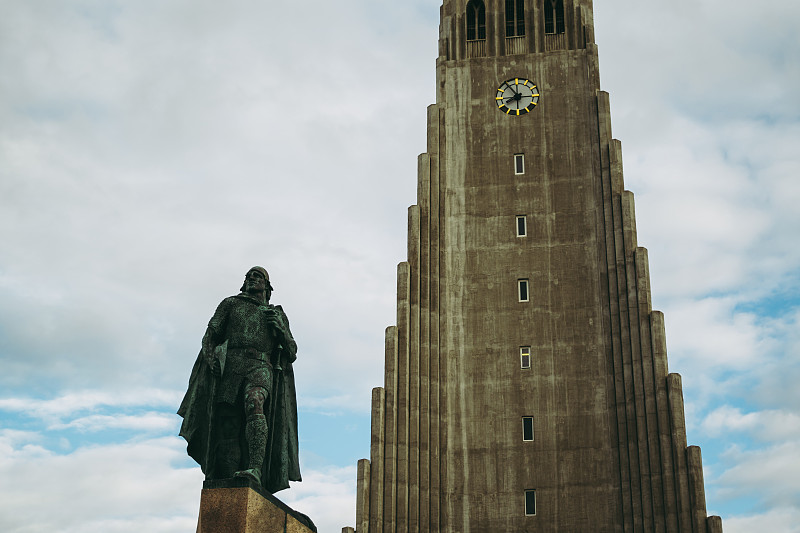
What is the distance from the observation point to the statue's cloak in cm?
1373

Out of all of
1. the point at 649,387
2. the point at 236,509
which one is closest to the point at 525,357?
the point at 649,387

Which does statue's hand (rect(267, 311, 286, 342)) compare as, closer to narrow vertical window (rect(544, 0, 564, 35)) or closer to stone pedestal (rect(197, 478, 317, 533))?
stone pedestal (rect(197, 478, 317, 533))

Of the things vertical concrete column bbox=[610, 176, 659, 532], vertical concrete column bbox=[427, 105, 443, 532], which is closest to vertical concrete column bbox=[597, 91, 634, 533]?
vertical concrete column bbox=[610, 176, 659, 532]

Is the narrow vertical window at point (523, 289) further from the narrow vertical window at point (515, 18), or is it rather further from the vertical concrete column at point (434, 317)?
the narrow vertical window at point (515, 18)

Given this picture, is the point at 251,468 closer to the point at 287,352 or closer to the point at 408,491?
the point at 287,352

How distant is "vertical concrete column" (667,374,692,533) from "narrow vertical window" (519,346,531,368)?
6.07m

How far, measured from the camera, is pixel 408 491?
44469mm

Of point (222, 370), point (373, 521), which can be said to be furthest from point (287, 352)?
point (373, 521)

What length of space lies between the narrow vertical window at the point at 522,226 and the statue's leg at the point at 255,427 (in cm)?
3691

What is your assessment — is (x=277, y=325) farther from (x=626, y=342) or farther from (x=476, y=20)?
(x=476, y=20)

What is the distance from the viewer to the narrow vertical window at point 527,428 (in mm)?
45719

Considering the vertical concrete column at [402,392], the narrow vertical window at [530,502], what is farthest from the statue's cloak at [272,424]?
the narrow vertical window at [530,502]

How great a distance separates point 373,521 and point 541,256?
14.5 m

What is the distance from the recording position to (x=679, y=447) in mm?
43156
